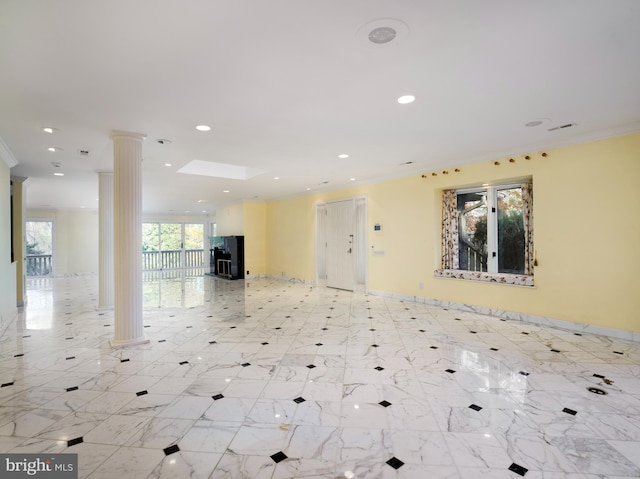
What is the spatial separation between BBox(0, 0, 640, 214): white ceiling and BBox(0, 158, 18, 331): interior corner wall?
54cm

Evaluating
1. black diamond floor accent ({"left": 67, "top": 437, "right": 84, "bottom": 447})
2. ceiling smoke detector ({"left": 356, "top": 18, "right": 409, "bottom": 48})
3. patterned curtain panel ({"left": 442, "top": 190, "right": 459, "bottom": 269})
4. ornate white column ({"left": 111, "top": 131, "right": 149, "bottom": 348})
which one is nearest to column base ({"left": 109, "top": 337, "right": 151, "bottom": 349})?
ornate white column ({"left": 111, "top": 131, "right": 149, "bottom": 348})

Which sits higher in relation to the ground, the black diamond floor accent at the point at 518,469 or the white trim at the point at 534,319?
the white trim at the point at 534,319

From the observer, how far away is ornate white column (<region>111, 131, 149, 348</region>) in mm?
3900

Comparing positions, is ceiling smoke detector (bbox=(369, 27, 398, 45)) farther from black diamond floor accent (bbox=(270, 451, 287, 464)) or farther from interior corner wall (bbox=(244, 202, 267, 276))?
interior corner wall (bbox=(244, 202, 267, 276))

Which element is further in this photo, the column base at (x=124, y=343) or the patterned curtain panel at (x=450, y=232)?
the patterned curtain panel at (x=450, y=232)

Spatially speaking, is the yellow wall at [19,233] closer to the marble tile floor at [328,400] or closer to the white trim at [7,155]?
the white trim at [7,155]

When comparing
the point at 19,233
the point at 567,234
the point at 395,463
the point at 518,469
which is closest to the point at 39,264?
the point at 19,233

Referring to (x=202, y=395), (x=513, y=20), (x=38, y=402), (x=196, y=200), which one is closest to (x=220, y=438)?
(x=202, y=395)

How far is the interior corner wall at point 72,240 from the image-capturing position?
1201cm

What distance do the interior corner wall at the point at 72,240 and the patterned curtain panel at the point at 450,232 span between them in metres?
13.8

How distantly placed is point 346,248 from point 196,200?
19.6 feet

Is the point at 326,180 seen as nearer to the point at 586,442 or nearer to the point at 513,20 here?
the point at 513,20

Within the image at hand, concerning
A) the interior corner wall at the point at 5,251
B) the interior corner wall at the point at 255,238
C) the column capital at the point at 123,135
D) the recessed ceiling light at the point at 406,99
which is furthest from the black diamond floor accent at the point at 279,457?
the interior corner wall at the point at 255,238

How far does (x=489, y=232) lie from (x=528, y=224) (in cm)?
64
